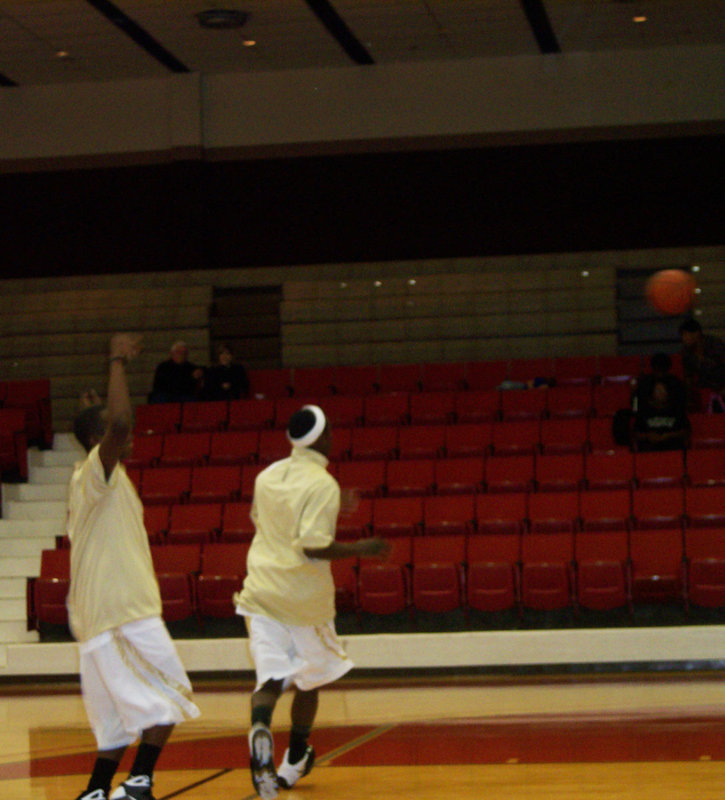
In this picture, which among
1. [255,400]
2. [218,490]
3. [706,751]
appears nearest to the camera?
[706,751]

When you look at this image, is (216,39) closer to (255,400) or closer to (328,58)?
(328,58)

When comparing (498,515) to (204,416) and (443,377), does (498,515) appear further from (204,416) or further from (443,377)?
(204,416)

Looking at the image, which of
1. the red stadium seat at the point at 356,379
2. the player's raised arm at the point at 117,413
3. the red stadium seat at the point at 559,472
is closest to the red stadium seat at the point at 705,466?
the red stadium seat at the point at 559,472

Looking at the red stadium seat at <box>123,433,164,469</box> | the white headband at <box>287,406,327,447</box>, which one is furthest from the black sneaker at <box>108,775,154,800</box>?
the red stadium seat at <box>123,433,164,469</box>

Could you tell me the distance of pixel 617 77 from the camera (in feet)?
45.3

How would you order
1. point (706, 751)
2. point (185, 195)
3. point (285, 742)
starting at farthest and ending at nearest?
1. point (185, 195)
2. point (285, 742)
3. point (706, 751)

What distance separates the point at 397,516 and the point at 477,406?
232cm

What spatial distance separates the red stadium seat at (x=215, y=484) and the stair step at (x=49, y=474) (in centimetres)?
177

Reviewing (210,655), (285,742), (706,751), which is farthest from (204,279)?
(706,751)

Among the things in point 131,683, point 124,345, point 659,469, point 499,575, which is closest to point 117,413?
point 124,345

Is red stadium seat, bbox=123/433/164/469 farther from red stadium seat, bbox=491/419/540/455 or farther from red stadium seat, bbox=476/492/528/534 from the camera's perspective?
red stadium seat, bbox=476/492/528/534

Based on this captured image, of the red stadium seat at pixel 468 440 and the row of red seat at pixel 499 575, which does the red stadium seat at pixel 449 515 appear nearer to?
the row of red seat at pixel 499 575

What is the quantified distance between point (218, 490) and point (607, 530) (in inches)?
135

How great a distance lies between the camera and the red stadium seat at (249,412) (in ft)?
40.4
